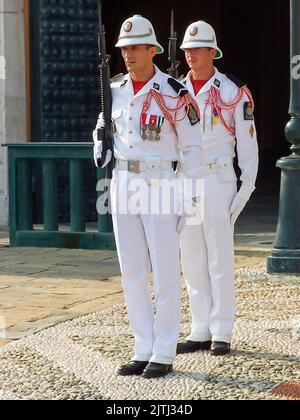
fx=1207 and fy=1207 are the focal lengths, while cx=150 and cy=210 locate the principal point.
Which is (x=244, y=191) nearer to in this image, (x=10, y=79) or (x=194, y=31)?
(x=194, y=31)

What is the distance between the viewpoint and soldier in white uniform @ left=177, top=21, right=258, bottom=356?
273 inches

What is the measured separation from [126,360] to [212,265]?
78cm

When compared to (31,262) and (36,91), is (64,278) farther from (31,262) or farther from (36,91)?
(36,91)

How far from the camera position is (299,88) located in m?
9.85

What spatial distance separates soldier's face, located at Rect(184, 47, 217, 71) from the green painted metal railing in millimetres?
4437

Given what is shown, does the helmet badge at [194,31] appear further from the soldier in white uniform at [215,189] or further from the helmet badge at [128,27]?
the helmet badge at [128,27]

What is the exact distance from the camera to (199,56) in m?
7.01

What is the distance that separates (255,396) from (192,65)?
6.99 ft

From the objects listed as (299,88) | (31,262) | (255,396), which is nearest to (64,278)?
(31,262)

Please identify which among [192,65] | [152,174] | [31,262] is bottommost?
[31,262]

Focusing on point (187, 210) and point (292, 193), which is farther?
point (292, 193)

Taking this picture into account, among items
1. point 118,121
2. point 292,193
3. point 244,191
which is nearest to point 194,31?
point 118,121

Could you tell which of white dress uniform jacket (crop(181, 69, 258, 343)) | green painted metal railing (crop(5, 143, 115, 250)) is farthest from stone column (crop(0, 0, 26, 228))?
white dress uniform jacket (crop(181, 69, 258, 343))
